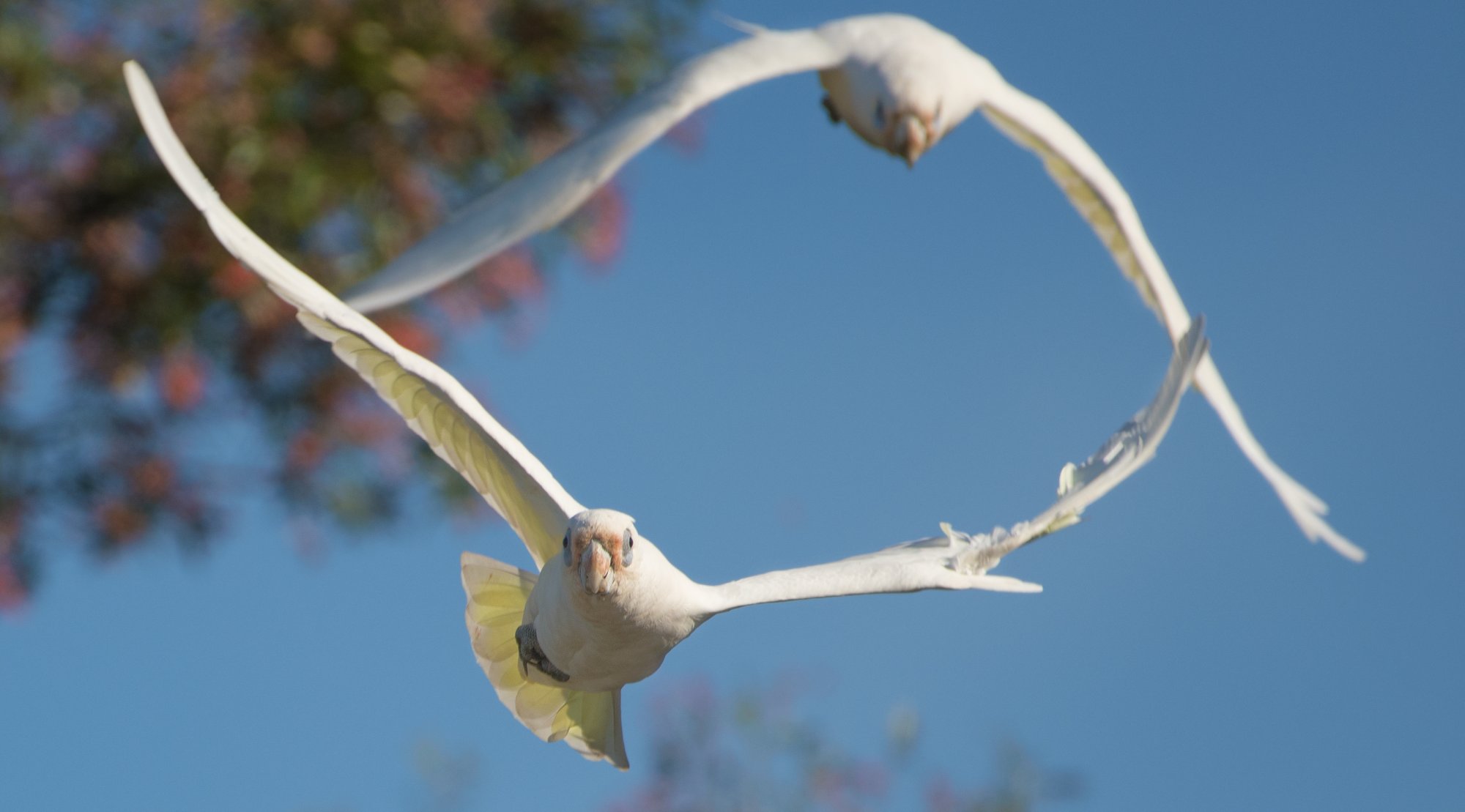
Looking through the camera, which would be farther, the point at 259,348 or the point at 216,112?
the point at 259,348

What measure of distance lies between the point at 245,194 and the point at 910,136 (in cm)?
146

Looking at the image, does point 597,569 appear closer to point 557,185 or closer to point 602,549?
point 602,549

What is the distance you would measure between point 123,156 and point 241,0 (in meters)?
0.43

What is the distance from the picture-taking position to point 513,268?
3.71 m

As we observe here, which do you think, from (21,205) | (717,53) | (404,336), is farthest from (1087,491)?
(21,205)

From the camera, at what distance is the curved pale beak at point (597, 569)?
1.91m

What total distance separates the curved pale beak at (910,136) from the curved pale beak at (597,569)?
3.77ft

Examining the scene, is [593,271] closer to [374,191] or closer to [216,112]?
[374,191]

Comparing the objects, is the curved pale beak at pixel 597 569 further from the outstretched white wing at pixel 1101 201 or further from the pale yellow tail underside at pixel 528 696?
the outstretched white wing at pixel 1101 201

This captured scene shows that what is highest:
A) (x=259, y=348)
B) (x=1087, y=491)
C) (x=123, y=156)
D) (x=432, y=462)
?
(x=123, y=156)

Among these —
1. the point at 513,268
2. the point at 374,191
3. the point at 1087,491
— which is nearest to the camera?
the point at 1087,491

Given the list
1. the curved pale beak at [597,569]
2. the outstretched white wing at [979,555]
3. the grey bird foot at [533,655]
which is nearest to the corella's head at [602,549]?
the curved pale beak at [597,569]

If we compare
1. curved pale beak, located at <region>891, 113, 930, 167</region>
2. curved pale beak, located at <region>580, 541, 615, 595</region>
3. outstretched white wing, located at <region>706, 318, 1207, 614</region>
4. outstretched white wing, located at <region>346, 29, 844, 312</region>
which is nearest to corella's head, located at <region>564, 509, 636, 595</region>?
curved pale beak, located at <region>580, 541, 615, 595</region>

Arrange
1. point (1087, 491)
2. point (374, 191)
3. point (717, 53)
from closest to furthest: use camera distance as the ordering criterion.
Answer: point (1087, 491)
point (717, 53)
point (374, 191)
